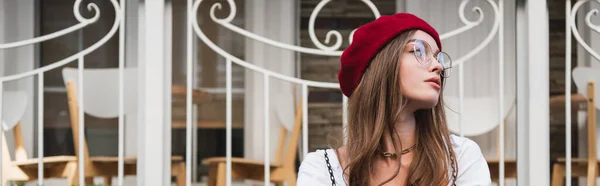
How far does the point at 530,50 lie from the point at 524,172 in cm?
46

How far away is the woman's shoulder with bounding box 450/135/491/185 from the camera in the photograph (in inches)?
75.0

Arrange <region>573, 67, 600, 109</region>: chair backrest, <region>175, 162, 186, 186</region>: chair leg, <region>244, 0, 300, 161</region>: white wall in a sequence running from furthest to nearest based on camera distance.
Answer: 1. <region>244, 0, 300, 161</region>: white wall
2. <region>175, 162, 186, 186</region>: chair leg
3. <region>573, 67, 600, 109</region>: chair backrest

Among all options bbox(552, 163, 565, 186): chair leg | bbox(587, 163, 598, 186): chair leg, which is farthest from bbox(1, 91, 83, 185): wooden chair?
bbox(587, 163, 598, 186): chair leg

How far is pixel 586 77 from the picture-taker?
13.4ft

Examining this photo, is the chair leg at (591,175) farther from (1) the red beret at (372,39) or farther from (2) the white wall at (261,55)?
(1) the red beret at (372,39)

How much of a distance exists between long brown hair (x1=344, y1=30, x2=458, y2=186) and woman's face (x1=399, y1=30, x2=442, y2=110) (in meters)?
0.01

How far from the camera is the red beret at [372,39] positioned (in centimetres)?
197

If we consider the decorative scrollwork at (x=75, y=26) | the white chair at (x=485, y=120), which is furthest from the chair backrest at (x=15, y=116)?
the white chair at (x=485, y=120)

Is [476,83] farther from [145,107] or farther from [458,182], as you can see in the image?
[458,182]

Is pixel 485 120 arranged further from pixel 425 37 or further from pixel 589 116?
pixel 425 37

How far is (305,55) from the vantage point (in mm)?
4941

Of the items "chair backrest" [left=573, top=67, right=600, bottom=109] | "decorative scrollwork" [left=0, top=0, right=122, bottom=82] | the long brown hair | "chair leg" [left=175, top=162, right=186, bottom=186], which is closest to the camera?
the long brown hair

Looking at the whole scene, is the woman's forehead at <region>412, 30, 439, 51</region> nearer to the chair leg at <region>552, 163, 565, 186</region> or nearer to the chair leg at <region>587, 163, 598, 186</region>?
the chair leg at <region>587, 163, 598, 186</region>

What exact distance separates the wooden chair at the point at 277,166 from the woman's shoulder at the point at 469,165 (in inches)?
90.2
